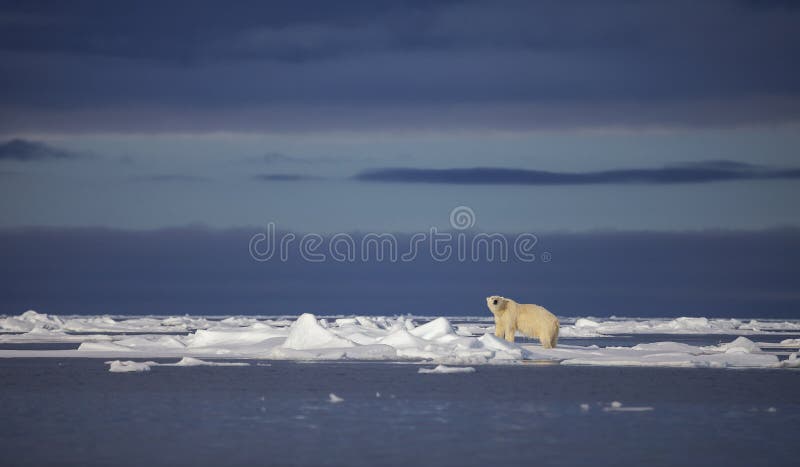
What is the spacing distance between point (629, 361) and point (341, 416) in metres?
15.0

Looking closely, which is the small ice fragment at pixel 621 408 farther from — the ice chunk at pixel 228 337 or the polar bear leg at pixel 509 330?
the ice chunk at pixel 228 337

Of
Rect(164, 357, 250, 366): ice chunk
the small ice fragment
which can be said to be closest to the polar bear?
Rect(164, 357, 250, 366): ice chunk

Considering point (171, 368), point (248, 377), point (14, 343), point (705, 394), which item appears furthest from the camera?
point (14, 343)

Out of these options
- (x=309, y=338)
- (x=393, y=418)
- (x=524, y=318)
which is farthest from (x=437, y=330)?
(x=393, y=418)

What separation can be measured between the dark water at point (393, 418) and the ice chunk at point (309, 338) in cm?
642

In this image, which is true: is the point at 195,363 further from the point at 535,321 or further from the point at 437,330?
the point at 535,321

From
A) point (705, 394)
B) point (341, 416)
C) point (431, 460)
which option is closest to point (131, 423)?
point (341, 416)

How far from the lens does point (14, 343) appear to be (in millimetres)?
48844

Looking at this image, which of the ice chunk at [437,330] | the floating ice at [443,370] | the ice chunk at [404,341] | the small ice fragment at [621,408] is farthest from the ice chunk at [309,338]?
the small ice fragment at [621,408]

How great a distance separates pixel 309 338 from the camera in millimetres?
38812

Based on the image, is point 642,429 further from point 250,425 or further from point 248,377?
point 248,377

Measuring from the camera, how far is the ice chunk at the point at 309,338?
1522 inches

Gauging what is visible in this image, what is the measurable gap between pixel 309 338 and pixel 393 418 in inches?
709

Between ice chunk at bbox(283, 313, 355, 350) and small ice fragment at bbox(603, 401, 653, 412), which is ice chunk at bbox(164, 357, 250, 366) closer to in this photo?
ice chunk at bbox(283, 313, 355, 350)
